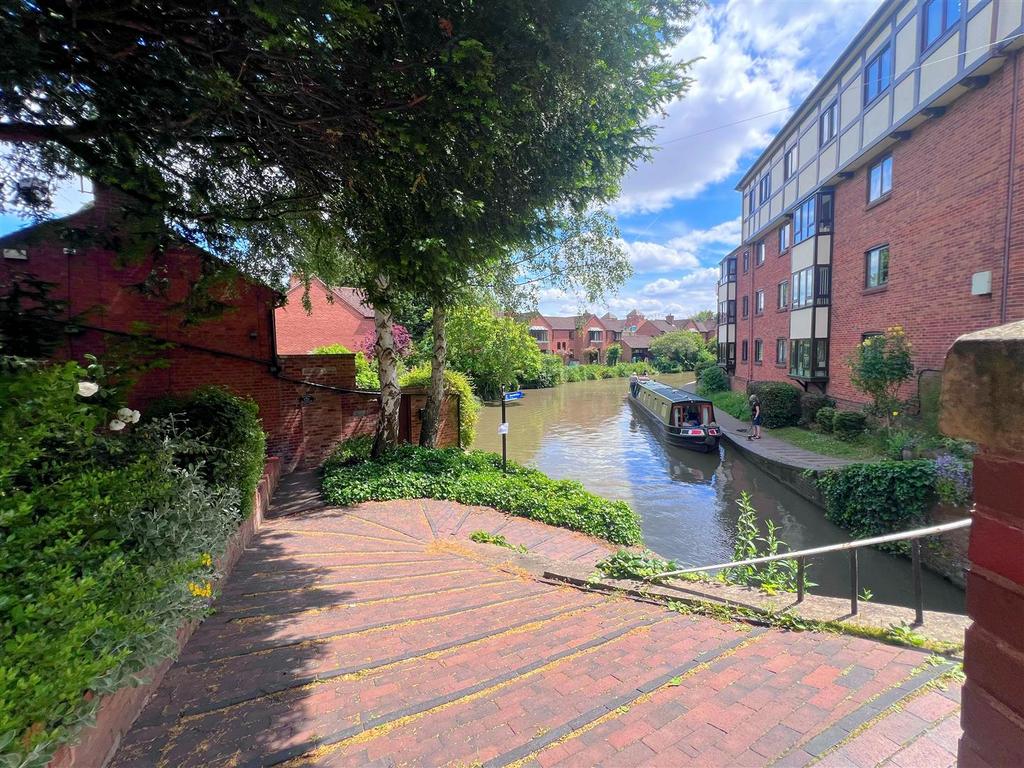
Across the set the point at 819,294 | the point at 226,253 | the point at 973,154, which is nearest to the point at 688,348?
the point at 819,294

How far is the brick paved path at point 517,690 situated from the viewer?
2129mm

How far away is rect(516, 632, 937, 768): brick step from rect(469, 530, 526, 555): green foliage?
12.9 ft

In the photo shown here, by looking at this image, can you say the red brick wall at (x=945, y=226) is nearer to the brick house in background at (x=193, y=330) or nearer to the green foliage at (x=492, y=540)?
the green foliage at (x=492, y=540)

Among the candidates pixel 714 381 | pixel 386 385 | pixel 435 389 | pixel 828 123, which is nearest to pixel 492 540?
pixel 386 385

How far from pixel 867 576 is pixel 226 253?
11.1m

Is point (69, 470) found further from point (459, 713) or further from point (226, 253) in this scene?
point (226, 253)

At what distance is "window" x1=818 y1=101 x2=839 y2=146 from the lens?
14.9 meters

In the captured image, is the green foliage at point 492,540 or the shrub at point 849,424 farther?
the shrub at point 849,424

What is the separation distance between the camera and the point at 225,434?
5.58 m

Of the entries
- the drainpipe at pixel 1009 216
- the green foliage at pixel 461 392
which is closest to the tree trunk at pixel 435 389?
the green foliage at pixel 461 392

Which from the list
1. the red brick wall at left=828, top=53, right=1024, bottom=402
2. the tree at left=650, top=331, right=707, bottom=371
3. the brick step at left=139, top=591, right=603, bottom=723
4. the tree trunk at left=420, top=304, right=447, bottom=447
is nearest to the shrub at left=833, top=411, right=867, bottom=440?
the red brick wall at left=828, top=53, right=1024, bottom=402

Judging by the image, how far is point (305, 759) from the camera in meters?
2.15

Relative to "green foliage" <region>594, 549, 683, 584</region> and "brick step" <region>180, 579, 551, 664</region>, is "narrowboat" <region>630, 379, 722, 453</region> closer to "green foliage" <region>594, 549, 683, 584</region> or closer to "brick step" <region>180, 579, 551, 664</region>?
"green foliage" <region>594, 549, 683, 584</region>

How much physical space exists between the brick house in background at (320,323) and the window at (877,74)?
21.4 meters
